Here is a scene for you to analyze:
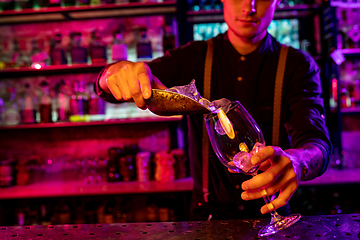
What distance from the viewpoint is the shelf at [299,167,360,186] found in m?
1.89

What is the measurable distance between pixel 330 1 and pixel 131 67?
6.20ft

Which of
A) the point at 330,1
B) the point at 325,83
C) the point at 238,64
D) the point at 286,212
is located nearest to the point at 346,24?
the point at 330,1

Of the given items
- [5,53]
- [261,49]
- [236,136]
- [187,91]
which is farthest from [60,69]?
[236,136]

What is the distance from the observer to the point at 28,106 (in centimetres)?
243

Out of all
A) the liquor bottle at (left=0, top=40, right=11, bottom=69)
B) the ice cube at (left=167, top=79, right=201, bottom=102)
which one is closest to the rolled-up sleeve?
the ice cube at (left=167, top=79, right=201, bottom=102)

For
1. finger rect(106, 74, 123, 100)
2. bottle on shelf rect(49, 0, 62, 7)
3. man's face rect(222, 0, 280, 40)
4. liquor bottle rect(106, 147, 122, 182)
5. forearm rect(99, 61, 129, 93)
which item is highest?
bottle on shelf rect(49, 0, 62, 7)

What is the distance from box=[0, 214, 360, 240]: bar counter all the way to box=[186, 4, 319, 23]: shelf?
171 cm

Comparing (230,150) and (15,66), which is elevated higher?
(15,66)

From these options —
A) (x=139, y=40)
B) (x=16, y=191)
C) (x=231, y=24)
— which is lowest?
(x=16, y=191)

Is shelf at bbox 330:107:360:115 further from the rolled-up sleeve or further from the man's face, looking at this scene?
the man's face

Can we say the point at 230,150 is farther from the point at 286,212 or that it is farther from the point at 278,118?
the point at 286,212

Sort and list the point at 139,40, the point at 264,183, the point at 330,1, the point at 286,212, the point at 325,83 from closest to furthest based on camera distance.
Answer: the point at 264,183
the point at 286,212
the point at 330,1
the point at 325,83
the point at 139,40

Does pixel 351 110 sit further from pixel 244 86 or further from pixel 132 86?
pixel 132 86

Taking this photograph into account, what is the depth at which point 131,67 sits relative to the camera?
0.77 meters
